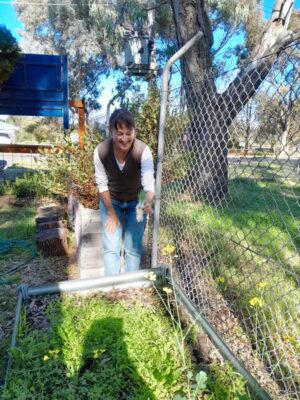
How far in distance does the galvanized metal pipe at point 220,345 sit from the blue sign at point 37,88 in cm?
472

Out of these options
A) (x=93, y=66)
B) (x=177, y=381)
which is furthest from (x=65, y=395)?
(x=93, y=66)

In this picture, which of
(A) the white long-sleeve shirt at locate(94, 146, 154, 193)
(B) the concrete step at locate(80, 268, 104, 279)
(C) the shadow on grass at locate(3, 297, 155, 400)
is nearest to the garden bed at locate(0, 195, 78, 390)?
(B) the concrete step at locate(80, 268, 104, 279)

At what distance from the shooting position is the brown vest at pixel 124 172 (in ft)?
7.44

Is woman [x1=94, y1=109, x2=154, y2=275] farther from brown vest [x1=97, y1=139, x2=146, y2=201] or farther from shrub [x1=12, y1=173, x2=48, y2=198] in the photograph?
shrub [x1=12, y1=173, x2=48, y2=198]

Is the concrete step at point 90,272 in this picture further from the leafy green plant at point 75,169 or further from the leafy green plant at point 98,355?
the leafy green plant at point 98,355

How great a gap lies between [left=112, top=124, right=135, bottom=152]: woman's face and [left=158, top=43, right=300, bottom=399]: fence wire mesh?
62 centimetres

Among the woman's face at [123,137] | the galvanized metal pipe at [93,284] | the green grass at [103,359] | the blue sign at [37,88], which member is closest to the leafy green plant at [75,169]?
the woman's face at [123,137]

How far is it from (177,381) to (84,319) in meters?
0.67

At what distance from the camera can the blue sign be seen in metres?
5.72

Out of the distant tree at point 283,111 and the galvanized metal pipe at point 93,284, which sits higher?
the distant tree at point 283,111

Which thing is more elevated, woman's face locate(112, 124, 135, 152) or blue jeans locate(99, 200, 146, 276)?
woman's face locate(112, 124, 135, 152)

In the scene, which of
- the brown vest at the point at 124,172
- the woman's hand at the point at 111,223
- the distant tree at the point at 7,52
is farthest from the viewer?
the distant tree at the point at 7,52

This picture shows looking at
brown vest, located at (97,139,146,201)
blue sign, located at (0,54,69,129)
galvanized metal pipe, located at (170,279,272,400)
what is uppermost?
blue sign, located at (0,54,69,129)

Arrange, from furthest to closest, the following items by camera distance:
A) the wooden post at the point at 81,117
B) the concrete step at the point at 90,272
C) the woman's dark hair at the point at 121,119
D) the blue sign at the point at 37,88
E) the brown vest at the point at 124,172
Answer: the blue sign at the point at 37,88 < the wooden post at the point at 81,117 < the concrete step at the point at 90,272 < the brown vest at the point at 124,172 < the woman's dark hair at the point at 121,119
